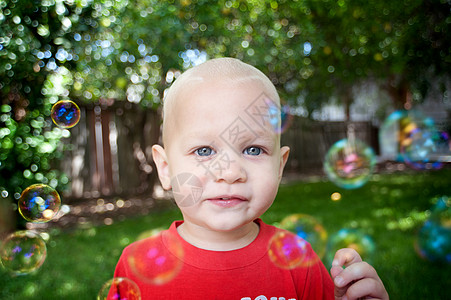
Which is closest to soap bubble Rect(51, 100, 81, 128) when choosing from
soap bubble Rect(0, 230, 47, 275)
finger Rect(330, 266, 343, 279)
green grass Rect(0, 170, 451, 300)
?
soap bubble Rect(0, 230, 47, 275)

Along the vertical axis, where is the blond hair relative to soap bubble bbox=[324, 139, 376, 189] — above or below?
above

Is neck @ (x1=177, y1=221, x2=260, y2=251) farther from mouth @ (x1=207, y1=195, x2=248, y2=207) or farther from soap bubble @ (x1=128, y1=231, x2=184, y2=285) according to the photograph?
mouth @ (x1=207, y1=195, x2=248, y2=207)

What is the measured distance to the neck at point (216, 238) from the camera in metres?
1.41

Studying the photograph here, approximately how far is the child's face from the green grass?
1773 millimetres

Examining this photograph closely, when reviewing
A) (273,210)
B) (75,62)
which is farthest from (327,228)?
(75,62)

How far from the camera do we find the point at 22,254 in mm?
2266

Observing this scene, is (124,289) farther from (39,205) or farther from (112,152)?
(112,152)

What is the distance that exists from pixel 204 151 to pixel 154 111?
577cm

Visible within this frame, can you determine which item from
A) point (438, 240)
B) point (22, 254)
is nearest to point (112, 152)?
point (22, 254)

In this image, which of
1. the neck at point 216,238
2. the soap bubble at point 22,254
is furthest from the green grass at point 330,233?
the neck at point 216,238

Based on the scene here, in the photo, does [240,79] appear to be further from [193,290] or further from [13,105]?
[13,105]

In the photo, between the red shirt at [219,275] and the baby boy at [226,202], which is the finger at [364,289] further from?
the red shirt at [219,275]

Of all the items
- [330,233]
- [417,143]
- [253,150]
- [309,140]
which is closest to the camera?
[253,150]

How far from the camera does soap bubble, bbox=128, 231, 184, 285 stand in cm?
140
